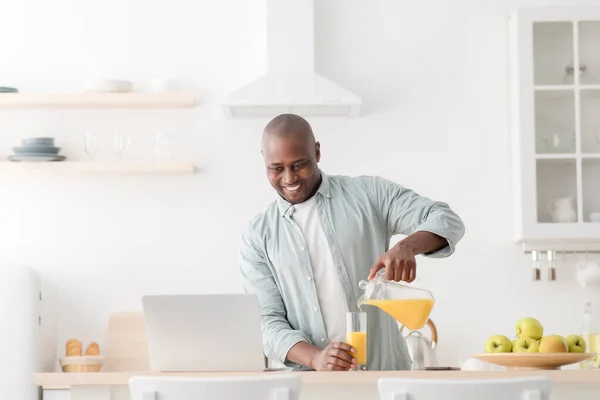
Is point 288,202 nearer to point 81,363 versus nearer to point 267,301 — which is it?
point 267,301

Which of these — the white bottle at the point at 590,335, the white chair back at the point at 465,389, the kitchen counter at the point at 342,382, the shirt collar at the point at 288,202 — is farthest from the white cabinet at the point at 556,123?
the white chair back at the point at 465,389

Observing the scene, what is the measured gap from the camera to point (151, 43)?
4852 millimetres

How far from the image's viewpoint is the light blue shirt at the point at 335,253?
9.66 ft

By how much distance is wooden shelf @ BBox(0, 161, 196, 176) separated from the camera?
15.1 ft

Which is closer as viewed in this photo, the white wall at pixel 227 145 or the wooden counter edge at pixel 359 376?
the wooden counter edge at pixel 359 376

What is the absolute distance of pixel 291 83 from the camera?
455 cm

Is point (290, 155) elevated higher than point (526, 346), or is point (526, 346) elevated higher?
point (290, 155)

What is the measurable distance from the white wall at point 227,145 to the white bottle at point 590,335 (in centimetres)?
10

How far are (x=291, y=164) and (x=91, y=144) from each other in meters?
1.95

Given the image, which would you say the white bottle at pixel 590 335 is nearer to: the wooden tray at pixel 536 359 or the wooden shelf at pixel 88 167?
the wooden tray at pixel 536 359

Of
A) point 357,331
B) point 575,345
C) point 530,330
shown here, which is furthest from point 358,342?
point 575,345

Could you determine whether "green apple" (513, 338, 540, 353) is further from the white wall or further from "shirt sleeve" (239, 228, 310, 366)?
the white wall

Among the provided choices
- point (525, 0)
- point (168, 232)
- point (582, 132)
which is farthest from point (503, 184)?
point (168, 232)

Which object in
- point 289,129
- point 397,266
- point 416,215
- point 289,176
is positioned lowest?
point 397,266
